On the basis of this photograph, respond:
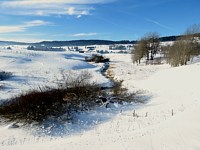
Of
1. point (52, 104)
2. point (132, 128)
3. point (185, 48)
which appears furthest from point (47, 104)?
point (185, 48)

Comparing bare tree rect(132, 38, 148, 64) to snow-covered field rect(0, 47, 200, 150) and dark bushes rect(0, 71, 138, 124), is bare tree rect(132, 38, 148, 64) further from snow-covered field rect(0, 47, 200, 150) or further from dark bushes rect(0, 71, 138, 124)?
dark bushes rect(0, 71, 138, 124)

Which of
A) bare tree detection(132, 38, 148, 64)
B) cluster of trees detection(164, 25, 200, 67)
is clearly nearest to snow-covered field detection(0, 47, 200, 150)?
cluster of trees detection(164, 25, 200, 67)

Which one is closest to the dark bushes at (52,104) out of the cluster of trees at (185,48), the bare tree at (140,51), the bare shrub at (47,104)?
the bare shrub at (47,104)

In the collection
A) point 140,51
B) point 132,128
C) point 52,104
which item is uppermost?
point 140,51

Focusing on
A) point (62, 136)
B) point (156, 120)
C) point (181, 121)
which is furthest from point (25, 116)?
point (181, 121)

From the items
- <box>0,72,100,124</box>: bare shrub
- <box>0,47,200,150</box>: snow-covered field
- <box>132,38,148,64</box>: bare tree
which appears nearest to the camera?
<box>0,47,200,150</box>: snow-covered field

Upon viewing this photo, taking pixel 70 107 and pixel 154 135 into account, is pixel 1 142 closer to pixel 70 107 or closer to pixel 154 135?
pixel 70 107

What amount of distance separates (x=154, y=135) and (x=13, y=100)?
51.3ft

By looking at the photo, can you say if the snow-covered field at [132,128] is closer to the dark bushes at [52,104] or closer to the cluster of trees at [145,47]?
the dark bushes at [52,104]

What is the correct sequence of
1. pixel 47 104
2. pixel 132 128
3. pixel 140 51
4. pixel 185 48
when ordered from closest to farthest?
pixel 132 128 < pixel 47 104 < pixel 185 48 < pixel 140 51

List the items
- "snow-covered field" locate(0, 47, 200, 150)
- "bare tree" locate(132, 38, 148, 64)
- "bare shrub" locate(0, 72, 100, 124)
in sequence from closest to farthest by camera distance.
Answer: "snow-covered field" locate(0, 47, 200, 150), "bare shrub" locate(0, 72, 100, 124), "bare tree" locate(132, 38, 148, 64)

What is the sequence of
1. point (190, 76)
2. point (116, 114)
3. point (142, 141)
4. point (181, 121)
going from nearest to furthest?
point (142, 141)
point (181, 121)
point (116, 114)
point (190, 76)

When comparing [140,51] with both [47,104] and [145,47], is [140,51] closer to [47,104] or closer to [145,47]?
[145,47]

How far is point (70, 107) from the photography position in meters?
24.3
